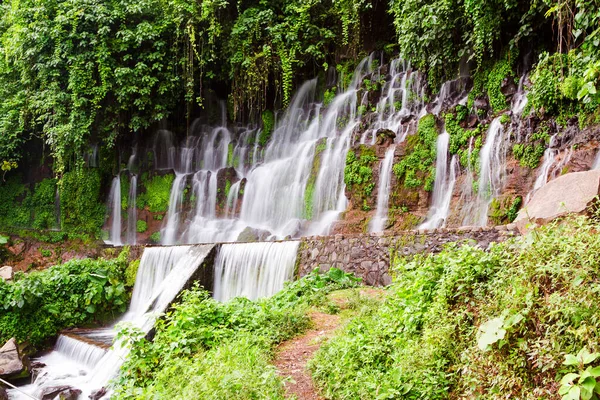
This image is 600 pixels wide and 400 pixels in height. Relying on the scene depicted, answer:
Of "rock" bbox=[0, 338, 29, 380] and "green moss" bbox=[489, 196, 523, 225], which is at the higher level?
"green moss" bbox=[489, 196, 523, 225]

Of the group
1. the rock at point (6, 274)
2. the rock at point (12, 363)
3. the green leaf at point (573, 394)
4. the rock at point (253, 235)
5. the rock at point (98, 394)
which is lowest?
the rock at point (12, 363)

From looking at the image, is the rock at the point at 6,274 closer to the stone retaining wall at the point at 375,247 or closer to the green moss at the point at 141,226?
the green moss at the point at 141,226

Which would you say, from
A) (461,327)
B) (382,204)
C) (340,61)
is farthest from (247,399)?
(340,61)

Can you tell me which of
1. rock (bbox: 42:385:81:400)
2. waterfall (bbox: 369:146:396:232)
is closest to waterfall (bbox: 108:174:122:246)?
waterfall (bbox: 369:146:396:232)

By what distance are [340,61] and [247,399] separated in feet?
47.2

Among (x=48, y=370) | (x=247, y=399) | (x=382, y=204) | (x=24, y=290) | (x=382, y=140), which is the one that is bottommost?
(x=48, y=370)

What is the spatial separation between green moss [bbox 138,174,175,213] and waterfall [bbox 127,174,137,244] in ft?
0.94

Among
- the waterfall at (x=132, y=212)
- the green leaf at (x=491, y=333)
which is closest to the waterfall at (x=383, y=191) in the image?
the green leaf at (x=491, y=333)

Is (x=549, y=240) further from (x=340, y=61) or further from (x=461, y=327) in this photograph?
(x=340, y=61)

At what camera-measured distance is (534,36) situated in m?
10.9

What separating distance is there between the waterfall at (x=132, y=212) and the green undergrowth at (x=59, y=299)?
214 inches

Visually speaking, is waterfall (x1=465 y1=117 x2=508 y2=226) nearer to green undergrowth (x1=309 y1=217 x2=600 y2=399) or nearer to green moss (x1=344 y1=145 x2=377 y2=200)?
green moss (x1=344 y1=145 x2=377 y2=200)

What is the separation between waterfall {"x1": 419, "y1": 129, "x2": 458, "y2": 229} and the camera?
10758 mm

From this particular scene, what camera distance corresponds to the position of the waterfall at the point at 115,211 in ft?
58.3
